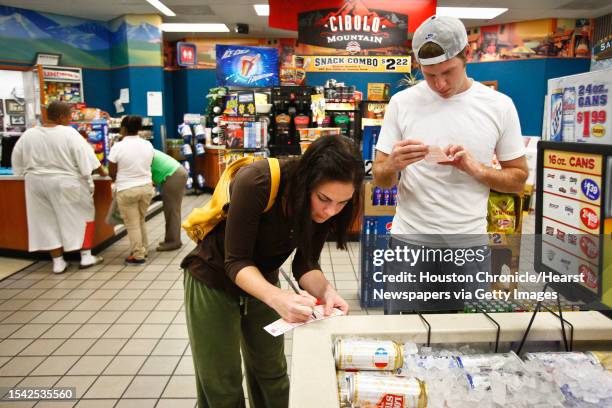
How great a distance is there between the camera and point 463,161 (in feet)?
5.83

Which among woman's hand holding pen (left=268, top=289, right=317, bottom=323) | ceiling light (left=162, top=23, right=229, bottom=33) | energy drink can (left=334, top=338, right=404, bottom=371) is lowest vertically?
energy drink can (left=334, top=338, right=404, bottom=371)

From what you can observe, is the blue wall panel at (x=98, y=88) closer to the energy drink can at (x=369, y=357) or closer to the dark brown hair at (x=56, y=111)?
the dark brown hair at (x=56, y=111)

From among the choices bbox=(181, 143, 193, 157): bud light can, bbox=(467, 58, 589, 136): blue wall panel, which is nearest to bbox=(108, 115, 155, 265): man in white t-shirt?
bbox=(181, 143, 193, 157): bud light can

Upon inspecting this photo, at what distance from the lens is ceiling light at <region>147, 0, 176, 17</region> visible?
28.4 ft

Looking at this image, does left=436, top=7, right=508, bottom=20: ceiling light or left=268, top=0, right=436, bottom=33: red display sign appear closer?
left=268, top=0, right=436, bottom=33: red display sign

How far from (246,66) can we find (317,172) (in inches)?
220

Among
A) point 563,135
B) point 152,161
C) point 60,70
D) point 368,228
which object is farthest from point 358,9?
point 60,70

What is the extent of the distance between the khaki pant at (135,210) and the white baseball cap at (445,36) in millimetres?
4050

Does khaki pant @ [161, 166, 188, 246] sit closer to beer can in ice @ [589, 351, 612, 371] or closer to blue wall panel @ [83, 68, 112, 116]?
beer can in ice @ [589, 351, 612, 371]

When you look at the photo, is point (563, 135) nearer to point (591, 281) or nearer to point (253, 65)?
point (591, 281)

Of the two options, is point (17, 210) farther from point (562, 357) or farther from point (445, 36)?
point (562, 357)

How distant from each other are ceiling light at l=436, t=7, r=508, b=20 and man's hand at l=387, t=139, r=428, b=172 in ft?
28.5

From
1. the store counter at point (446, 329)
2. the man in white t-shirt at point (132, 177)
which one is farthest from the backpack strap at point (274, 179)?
the man in white t-shirt at point (132, 177)

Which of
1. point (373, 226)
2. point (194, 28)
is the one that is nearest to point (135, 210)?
point (373, 226)
